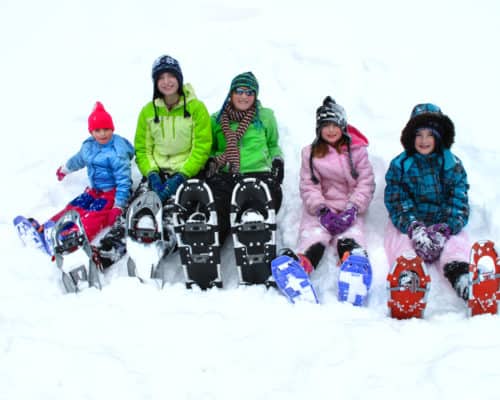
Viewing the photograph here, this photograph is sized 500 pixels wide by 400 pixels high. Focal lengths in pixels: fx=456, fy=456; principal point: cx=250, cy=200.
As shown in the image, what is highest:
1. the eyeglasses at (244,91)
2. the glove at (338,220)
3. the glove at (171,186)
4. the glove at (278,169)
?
the eyeglasses at (244,91)

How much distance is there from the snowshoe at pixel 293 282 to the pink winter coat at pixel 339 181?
0.71 meters

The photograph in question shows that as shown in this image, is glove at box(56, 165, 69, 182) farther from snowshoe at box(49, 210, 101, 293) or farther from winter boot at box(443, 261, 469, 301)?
winter boot at box(443, 261, 469, 301)

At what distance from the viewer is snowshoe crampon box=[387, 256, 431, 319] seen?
2.87m

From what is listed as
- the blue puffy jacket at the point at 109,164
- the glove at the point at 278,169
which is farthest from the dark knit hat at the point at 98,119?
the glove at the point at 278,169

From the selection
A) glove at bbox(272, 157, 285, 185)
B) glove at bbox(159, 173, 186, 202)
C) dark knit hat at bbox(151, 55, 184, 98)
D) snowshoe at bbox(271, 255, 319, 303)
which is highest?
dark knit hat at bbox(151, 55, 184, 98)

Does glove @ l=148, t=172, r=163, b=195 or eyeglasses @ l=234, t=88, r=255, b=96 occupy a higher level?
eyeglasses @ l=234, t=88, r=255, b=96

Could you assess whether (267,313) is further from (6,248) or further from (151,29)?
(151,29)

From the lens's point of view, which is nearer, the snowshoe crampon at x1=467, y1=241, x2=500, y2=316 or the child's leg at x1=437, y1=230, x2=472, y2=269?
the snowshoe crampon at x1=467, y1=241, x2=500, y2=316

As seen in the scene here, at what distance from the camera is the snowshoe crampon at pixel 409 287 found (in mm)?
2869

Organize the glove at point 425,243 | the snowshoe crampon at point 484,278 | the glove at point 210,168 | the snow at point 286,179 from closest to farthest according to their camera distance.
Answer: the snow at point 286,179
the snowshoe crampon at point 484,278
the glove at point 425,243
the glove at point 210,168

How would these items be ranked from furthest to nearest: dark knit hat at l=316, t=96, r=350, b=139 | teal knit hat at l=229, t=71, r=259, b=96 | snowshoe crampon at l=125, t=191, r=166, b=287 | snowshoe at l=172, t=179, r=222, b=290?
teal knit hat at l=229, t=71, r=259, b=96 → dark knit hat at l=316, t=96, r=350, b=139 → snowshoe crampon at l=125, t=191, r=166, b=287 → snowshoe at l=172, t=179, r=222, b=290

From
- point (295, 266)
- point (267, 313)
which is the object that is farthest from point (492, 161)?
point (267, 313)

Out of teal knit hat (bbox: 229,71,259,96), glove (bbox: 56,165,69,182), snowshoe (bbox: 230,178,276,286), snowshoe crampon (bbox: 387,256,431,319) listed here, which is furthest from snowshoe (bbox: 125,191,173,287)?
snowshoe crampon (bbox: 387,256,431,319)

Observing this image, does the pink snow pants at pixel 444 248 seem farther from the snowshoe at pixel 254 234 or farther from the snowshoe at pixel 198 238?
the snowshoe at pixel 198 238
